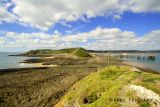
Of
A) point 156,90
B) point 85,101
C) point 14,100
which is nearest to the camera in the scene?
point 156,90

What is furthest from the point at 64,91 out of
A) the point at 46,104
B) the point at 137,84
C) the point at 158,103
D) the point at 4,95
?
the point at 158,103

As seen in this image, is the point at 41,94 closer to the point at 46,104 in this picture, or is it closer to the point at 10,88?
the point at 46,104

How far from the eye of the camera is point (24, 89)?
25750 mm

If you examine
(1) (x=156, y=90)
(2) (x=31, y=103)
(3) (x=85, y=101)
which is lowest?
(2) (x=31, y=103)

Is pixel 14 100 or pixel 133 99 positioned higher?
pixel 133 99

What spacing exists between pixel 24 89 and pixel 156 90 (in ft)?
58.5

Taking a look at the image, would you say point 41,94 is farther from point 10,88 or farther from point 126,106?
point 126,106

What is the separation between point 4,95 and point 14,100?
2415mm

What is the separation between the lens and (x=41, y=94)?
22.9 meters

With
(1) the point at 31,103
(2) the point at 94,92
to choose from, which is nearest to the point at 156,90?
(2) the point at 94,92

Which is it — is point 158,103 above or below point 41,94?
above

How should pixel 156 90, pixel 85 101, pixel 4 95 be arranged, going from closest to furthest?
pixel 156 90 → pixel 85 101 → pixel 4 95

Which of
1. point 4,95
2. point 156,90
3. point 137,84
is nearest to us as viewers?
point 156,90

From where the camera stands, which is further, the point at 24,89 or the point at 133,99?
the point at 24,89
